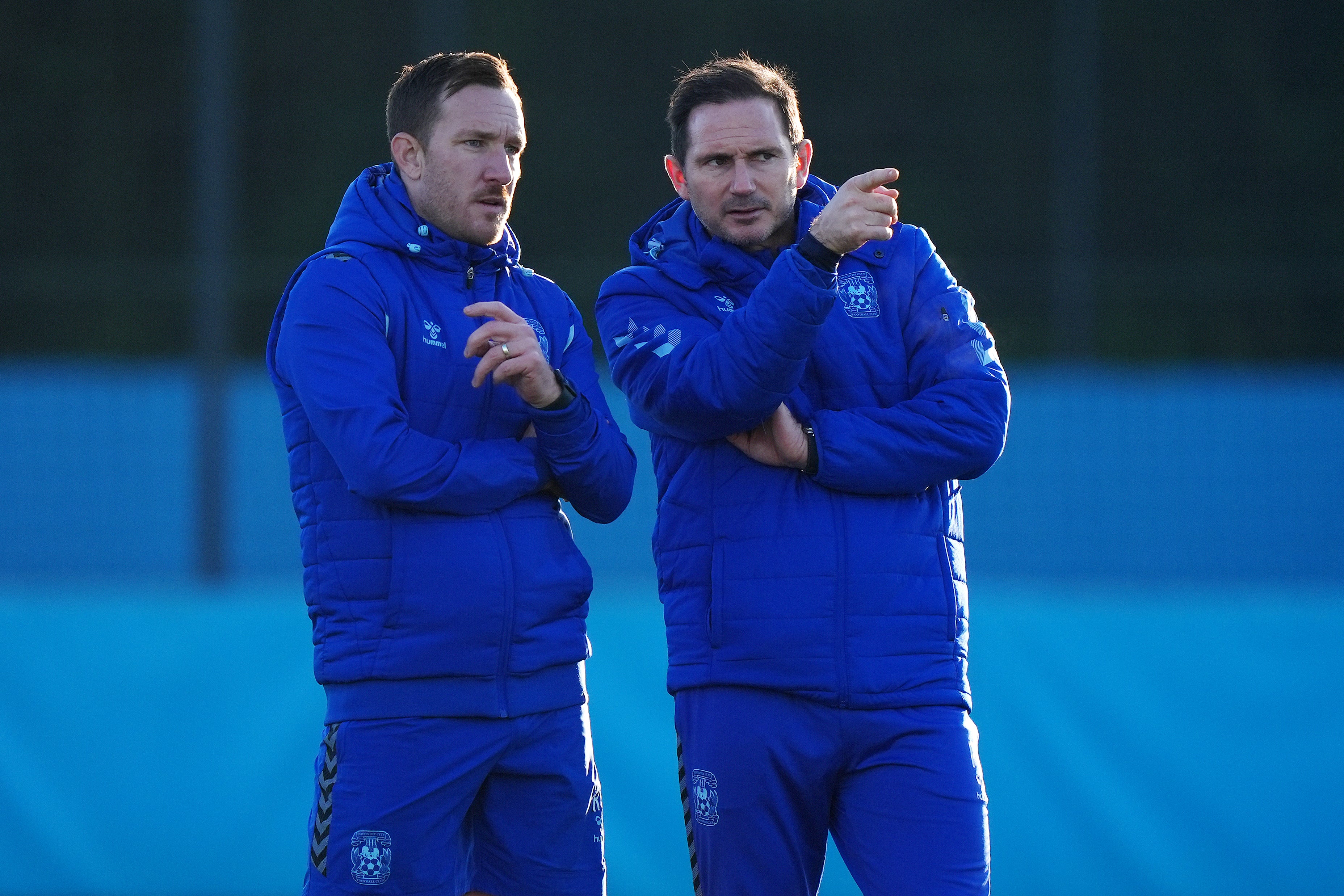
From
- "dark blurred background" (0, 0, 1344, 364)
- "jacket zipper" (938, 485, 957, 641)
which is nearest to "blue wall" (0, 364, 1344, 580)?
"dark blurred background" (0, 0, 1344, 364)

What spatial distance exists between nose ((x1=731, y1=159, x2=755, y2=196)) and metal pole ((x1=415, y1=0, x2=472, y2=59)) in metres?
5.84

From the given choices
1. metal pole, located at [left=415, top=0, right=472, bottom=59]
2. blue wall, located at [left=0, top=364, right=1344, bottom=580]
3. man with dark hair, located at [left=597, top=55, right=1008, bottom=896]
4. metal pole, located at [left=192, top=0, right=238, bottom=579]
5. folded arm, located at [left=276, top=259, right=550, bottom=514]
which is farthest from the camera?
metal pole, located at [left=415, top=0, right=472, bottom=59]

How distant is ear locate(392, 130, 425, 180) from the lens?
2893mm

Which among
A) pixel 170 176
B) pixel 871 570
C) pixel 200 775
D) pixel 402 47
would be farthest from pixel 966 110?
pixel 871 570

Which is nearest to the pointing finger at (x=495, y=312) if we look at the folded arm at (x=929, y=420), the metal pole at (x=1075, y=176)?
the folded arm at (x=929, y=420)

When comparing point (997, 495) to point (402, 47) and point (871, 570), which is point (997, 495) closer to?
point (402, 47)

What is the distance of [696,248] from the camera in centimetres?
298

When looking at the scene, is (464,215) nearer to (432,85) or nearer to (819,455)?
(432,85)

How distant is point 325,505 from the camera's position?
2.74m

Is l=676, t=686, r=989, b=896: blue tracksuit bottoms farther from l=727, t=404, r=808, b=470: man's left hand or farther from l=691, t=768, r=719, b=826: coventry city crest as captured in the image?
l=727, t=404, r=808, b=470: man's left hand

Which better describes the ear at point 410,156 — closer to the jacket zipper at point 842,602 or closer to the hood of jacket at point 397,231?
the hood of jacket at point 397,231

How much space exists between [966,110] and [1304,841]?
5693 mm

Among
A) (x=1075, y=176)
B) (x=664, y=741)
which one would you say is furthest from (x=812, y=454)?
(x=1075, y=176)

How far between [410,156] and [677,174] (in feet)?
1.73
